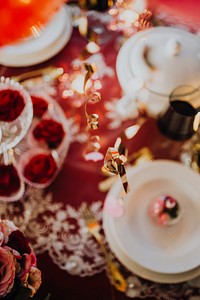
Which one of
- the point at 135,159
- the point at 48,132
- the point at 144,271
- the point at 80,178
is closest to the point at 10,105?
the point at 48,132

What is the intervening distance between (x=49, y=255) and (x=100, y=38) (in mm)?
788

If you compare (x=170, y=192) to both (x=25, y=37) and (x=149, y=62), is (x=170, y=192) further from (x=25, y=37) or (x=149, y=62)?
(x=25, y=37)

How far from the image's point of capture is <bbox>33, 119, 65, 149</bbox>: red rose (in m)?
1.28

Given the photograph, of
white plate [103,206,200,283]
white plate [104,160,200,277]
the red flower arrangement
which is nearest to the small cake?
white plate [104,160,200,277]

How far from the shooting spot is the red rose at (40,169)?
1244 mm

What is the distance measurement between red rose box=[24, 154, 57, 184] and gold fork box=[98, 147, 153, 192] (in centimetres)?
16

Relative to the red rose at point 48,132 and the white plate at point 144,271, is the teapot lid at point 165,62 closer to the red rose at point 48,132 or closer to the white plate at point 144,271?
the red rose at point 48,132

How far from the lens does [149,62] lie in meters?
1.34

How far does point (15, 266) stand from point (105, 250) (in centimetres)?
43

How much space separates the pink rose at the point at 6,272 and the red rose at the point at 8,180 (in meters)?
0.42

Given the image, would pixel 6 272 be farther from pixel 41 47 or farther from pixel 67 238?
pixel 41 47

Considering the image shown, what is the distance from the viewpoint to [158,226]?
3.97 ft

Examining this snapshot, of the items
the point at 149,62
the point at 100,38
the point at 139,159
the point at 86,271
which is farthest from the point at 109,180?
the point at 100,38

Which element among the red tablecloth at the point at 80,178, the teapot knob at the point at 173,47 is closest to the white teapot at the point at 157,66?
the teapot knob at the point at 173,47
